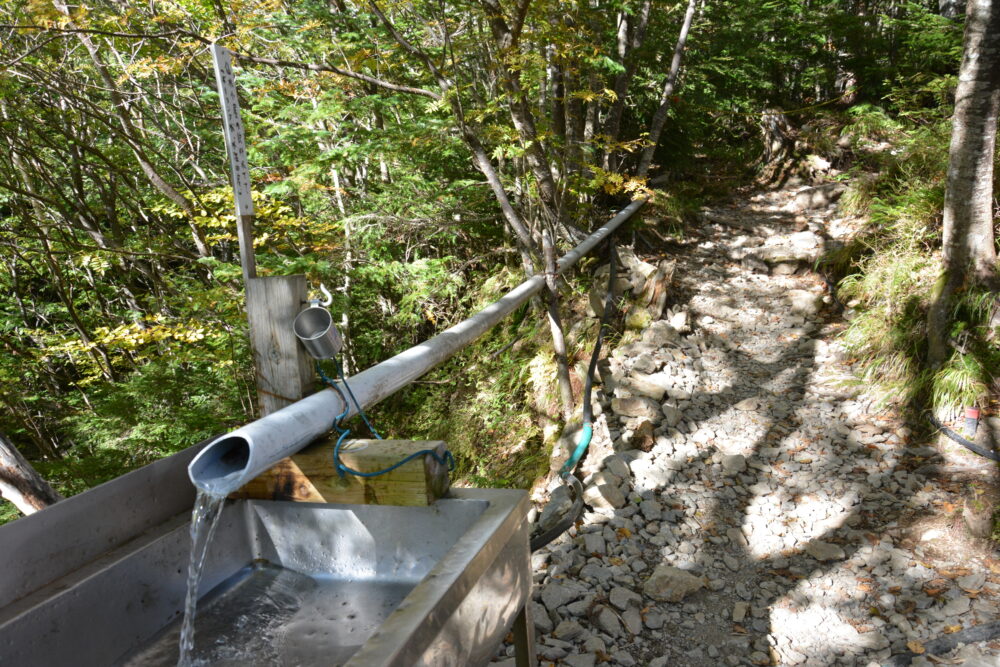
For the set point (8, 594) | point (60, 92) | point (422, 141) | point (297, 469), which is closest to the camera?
point (8, 594)

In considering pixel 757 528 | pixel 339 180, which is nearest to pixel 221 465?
pixel 757 528

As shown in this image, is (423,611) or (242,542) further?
(242,542)

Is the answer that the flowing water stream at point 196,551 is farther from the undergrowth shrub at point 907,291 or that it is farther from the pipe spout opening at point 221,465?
the undergrowth shrub at point 907,291

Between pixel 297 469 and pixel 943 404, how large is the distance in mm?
3963

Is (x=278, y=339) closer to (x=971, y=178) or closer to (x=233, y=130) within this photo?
(x=233, y=130)

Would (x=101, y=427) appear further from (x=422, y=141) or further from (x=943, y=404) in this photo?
(x=943, y=404)

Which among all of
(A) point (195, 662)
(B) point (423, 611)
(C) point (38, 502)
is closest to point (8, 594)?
(A) point (195, 662)

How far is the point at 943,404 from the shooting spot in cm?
378

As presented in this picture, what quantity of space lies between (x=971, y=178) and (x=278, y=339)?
14.7 feet

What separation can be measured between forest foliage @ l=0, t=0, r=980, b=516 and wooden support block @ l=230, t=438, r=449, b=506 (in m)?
2.68

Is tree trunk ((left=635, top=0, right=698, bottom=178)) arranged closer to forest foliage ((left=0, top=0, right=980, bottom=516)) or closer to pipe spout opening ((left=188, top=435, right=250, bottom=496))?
forest foliage ((left=0, top=0, right=980, bottom=516))

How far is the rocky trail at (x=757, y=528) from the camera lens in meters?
2.63

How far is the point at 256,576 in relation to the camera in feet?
7.20

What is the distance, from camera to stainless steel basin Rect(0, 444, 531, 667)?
1.58 metres
